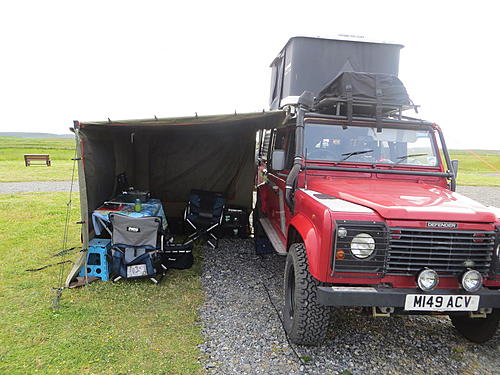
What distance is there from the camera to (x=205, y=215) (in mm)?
6547

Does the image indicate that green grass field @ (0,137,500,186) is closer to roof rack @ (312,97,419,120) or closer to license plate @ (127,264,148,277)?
roof rack @ (312,97,419,120)

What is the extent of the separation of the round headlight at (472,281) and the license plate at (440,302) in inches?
2.5

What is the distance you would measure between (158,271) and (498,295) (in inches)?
152

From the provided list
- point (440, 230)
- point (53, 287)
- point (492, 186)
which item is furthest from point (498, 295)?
point (492, 186)

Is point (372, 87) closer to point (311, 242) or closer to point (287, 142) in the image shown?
point (287, 142)

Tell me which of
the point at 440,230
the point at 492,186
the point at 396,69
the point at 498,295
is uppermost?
the point at 396,69

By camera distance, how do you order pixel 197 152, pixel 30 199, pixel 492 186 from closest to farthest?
pixel 197 152
pixel 30 199
pixel 492 186

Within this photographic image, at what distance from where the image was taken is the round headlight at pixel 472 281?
268cm

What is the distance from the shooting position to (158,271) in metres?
4.93

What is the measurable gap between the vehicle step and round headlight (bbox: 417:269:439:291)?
1.50 m


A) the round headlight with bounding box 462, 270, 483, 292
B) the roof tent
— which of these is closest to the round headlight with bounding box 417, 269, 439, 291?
the round headlight with bounding box 462, 270, 483, 292

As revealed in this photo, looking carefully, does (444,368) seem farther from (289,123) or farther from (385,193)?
(289,123)

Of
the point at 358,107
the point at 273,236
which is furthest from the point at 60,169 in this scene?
the point at 358,107

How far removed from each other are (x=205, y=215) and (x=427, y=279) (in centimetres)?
443
